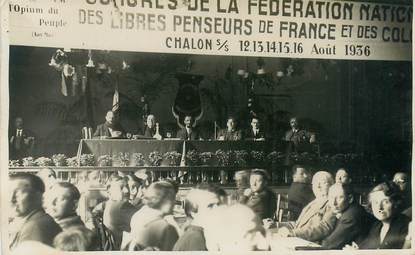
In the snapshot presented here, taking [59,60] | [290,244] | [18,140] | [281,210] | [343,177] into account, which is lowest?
[290,244]

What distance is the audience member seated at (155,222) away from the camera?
5.52 ft

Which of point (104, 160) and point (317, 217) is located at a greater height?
point (104, 160)

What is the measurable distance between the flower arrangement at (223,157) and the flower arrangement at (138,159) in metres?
0.23

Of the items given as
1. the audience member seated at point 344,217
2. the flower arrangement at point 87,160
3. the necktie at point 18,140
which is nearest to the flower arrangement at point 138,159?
the flower arrangement at point 87,160

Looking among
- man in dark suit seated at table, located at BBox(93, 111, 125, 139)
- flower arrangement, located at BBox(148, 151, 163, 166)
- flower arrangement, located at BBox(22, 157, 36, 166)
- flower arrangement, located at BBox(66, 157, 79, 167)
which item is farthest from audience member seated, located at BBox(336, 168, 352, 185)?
flower arrangement, located at BBox(22, 157, 36, 166)

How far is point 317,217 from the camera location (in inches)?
68.9

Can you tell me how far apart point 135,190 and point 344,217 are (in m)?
0.67

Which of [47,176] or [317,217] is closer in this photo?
[47,176]

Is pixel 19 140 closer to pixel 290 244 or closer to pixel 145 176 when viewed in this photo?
pixel 145 176

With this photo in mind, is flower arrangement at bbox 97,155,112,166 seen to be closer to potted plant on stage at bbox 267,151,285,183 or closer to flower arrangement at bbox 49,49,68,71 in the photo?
flower arrangement at bbox 49,49,68,71

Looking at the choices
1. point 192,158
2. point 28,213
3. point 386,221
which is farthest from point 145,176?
point 386,221

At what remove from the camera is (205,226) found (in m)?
1.70

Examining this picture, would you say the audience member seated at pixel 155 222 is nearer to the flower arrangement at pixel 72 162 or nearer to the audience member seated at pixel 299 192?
the flower arrangement at pixel 72 162

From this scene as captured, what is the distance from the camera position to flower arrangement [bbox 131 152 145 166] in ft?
5.50
